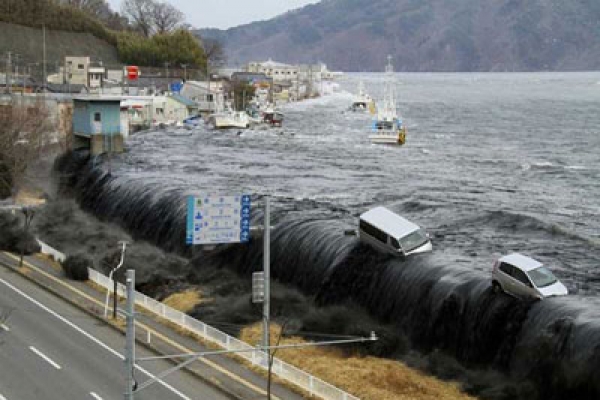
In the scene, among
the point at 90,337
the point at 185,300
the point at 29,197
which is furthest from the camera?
the point at 29,197

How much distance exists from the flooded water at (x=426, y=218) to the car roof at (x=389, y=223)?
1108 millimetres

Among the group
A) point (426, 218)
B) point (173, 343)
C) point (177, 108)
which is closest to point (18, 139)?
point (426, 218)

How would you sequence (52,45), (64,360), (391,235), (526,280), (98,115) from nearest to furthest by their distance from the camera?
1. (64,360)
2. (526,280)
3. (391,235)
4. (98,115)
5. (52,45)

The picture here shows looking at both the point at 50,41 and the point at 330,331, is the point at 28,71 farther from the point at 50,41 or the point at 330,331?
the point at 330,331

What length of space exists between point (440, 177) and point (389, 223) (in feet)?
102

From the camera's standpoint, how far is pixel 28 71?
133375mm

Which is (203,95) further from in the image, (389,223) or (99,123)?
(389,223)

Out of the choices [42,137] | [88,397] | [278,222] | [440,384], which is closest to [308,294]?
[278,222]

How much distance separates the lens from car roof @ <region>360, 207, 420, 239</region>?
37.3 metres

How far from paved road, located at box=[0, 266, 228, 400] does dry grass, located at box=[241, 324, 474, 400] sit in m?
3.41

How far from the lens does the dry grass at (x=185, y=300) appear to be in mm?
36594

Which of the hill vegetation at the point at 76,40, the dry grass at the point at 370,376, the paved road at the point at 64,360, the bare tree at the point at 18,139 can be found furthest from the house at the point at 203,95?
the dry grass at the point at 370,376

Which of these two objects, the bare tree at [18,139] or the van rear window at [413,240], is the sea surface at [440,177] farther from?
the bare tree at [18,139]

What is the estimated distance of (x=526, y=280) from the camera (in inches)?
1204
